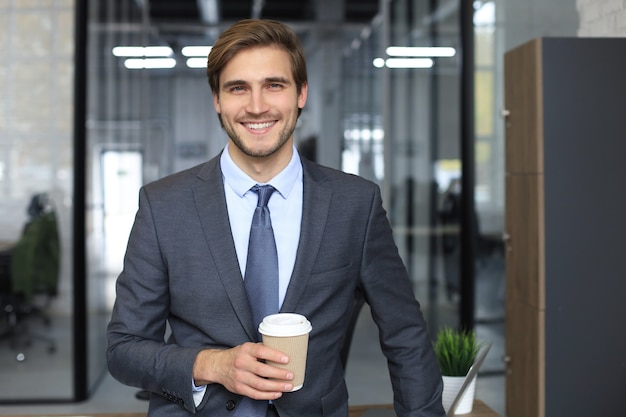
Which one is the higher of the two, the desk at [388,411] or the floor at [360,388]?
the desk at [388,411]

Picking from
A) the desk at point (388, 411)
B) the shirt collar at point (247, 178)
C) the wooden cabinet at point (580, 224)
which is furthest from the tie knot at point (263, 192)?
the wooden cabinet at point (580, 224)

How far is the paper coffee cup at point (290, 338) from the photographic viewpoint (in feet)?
4.31

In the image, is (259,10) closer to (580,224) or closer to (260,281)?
(580,224)

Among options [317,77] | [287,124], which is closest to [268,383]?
[287,124]

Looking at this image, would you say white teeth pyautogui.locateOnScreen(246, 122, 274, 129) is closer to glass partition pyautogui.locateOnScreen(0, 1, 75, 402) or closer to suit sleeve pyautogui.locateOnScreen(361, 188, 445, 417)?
suit sleeve pyautogui.locateOnScreen(361, 188, 445, 417)

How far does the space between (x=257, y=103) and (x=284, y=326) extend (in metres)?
0.47

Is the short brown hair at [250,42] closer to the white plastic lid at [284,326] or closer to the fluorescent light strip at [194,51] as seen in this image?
the white plastic lid at [284,326]

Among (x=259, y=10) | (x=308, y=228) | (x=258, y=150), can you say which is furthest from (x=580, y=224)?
(x=259, y=10)

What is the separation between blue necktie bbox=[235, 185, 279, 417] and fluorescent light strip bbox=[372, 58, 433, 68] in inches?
165

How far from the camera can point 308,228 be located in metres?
1.64

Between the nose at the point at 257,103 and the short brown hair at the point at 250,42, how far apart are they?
9cm

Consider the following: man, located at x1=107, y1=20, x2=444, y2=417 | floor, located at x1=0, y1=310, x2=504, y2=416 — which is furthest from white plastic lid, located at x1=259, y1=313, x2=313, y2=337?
floor, located at x1=0, y1=310, x2=504, y2=416

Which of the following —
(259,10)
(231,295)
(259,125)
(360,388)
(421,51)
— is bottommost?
(360,388)

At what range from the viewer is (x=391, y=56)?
5.66 metres
